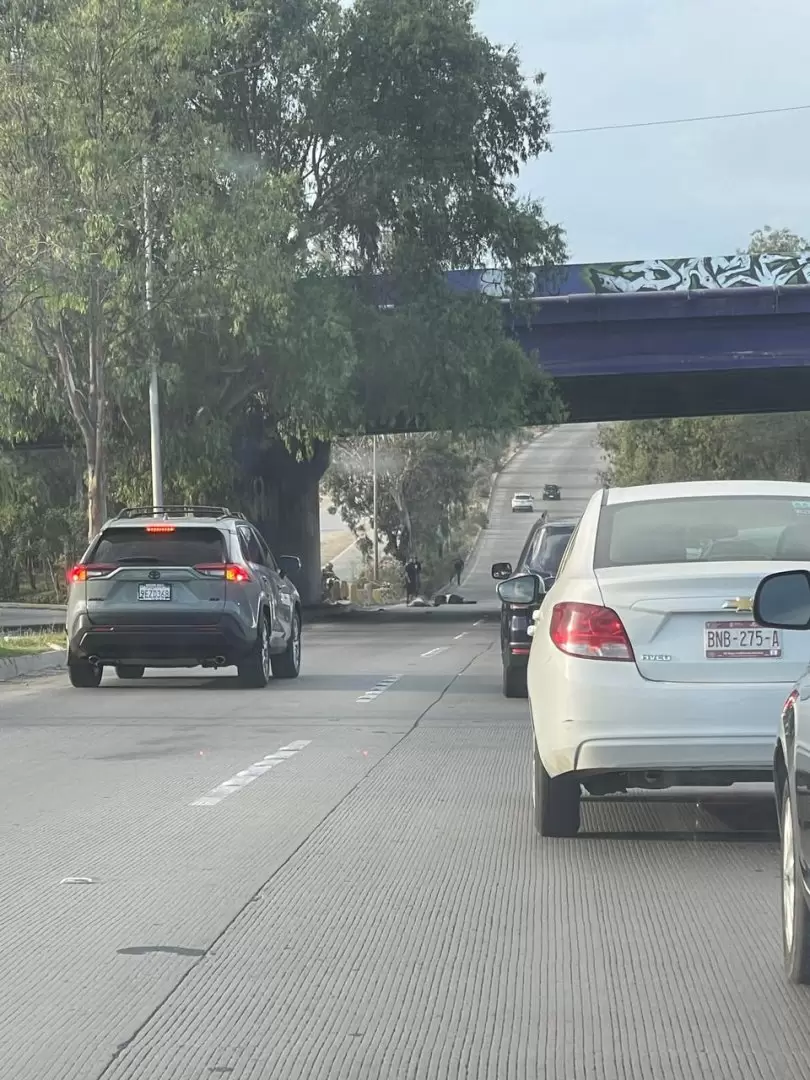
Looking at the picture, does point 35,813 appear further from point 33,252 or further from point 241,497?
point 241,497

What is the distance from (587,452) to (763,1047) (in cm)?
15965

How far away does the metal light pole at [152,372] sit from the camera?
3106 centimetres

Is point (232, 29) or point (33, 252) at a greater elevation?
point (232, 29)

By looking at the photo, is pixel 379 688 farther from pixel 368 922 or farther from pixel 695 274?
pixel 695 274

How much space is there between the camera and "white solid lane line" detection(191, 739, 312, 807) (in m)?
9.83

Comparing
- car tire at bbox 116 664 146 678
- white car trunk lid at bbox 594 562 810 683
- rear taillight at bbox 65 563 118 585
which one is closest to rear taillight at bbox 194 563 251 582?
rear taillight at bbox 65 563 118 585

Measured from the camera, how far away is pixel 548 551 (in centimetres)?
1597

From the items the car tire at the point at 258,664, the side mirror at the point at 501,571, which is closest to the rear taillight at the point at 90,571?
the car tire at the point at 258,664

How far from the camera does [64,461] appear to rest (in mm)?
58188

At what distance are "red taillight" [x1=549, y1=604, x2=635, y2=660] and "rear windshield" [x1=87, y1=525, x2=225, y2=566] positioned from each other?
33.2ft

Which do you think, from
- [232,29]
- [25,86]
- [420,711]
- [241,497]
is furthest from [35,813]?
[241,497]

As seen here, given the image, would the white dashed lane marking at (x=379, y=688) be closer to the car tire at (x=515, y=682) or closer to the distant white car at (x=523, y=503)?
the car tire at (x=515, y=682)

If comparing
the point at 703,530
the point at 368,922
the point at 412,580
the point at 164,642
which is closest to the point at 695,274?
the point at 412,580

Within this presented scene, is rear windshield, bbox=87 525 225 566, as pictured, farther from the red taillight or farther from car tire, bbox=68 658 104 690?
the red taillight
